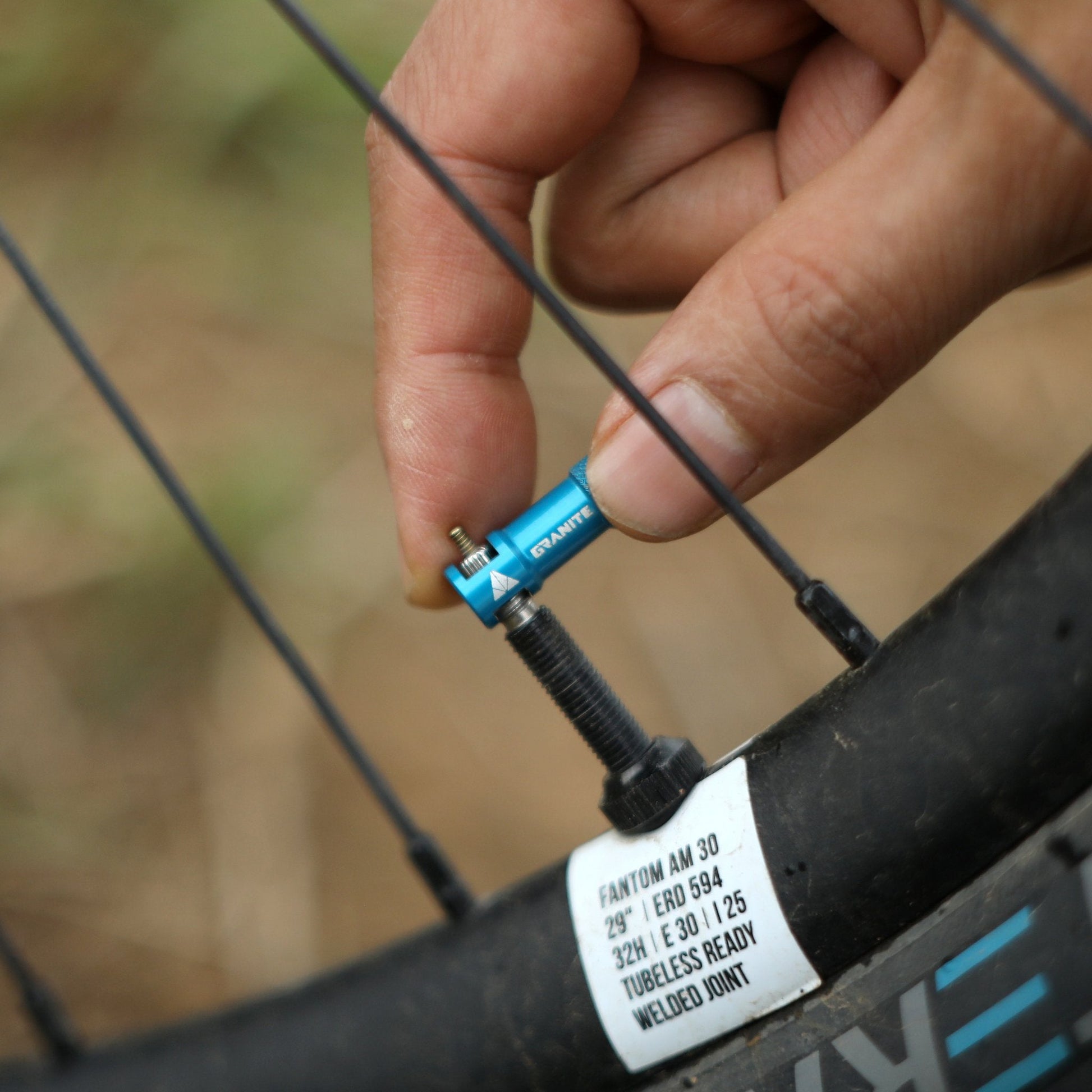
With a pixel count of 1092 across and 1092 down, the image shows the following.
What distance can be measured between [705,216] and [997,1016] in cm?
47

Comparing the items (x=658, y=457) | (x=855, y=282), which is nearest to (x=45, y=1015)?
(x=658, y=457)

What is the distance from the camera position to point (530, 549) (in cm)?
48

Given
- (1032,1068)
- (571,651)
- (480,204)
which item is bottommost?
(1032,1068)

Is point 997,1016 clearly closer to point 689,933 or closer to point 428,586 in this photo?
point 689,933

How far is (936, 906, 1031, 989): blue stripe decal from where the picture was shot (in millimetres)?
326

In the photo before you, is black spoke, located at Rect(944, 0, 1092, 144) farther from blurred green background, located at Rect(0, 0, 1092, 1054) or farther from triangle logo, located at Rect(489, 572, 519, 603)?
blurred green background, located at Rect(0, 0, 1092, 1054)

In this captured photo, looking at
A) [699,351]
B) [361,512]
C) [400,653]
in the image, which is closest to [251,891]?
[400,653]

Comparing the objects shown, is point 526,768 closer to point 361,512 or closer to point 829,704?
point 361,512

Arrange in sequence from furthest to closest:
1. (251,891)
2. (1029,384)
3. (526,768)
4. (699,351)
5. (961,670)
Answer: (1029,384) < (526,768) < (251,891) < (699,351) < (961,670)

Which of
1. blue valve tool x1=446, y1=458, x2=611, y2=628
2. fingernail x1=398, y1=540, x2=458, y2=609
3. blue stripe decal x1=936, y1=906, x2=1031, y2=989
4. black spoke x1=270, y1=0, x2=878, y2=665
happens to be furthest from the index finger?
blue stripe decal x1=936, y1=906, x2=1031, y2=989

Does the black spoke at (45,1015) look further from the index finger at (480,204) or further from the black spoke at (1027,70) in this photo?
the black spoke at (1027,70)

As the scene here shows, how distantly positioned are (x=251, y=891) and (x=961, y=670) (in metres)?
0.97

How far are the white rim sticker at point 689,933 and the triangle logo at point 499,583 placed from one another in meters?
0.11

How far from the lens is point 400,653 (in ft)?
4.27
